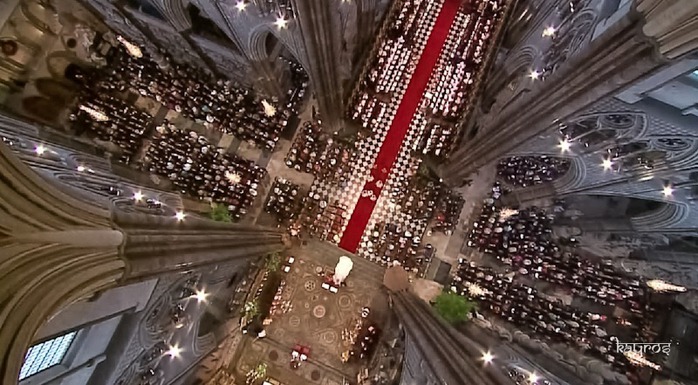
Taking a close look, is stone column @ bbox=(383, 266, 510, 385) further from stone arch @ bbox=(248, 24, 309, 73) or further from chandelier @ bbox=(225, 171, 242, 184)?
stone arch @ bbox=(248, 24, 309, 73)

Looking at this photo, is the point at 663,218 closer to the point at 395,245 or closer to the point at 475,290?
the point at 475,290

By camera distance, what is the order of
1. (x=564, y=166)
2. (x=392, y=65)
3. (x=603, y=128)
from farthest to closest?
(x=392, y=65)
(x=564, y=166)
(x=603, y=128)

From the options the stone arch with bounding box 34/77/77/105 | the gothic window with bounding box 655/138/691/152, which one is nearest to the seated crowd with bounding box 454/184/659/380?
the gothic window with bounding box 655/138/691/152

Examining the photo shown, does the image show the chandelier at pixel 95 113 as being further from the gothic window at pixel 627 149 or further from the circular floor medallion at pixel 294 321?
the gothic window at pixel 627 149

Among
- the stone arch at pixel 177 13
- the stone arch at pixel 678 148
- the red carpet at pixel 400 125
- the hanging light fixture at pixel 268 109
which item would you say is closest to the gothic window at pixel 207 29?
the stone arch at pixel 177 13

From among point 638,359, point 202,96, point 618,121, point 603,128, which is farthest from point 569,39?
point 202,96

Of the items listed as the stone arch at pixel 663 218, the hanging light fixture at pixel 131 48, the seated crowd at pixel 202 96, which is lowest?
the seated crowd at pixel 202 96

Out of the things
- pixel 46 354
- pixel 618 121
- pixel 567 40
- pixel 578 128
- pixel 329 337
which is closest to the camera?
pixel 46 354
